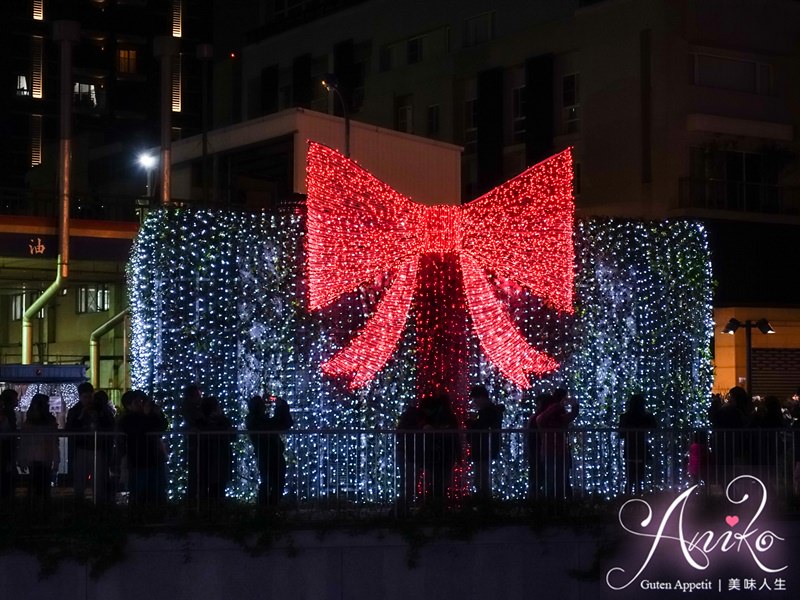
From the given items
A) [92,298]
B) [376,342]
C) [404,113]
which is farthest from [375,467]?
[404,113]

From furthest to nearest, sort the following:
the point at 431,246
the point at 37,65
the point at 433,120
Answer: the point at 37,65 → the point at 433,120 → the point at 431,246

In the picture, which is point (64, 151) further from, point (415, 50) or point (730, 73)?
point (415, 50)

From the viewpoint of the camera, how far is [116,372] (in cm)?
4169

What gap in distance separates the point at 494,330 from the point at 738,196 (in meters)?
18.4

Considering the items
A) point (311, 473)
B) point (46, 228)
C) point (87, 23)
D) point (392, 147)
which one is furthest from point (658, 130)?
point (87, 23)

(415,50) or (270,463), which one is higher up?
(415,50)

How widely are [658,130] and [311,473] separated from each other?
74.3 ft

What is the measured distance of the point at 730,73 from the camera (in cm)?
3641

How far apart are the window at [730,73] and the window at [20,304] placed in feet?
67.3

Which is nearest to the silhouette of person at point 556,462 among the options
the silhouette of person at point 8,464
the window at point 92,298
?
the silhouette of person at point 8,464

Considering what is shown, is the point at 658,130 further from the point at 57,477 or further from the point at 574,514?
the point at 57,477

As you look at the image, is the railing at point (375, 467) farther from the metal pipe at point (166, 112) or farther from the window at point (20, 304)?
the window at point (20, 304)

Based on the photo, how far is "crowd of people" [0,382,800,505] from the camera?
1429 centimetres

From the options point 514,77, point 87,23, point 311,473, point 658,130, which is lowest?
point 311,473
